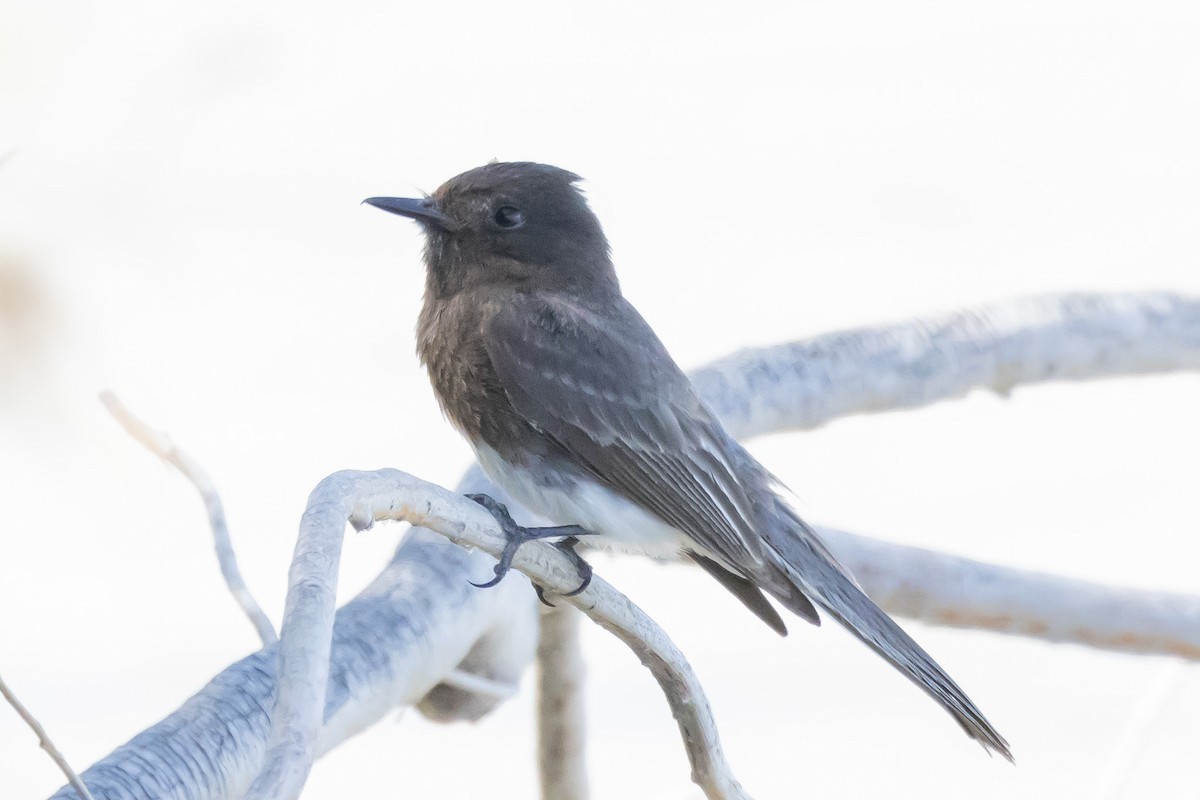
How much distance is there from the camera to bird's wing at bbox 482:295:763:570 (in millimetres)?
2971

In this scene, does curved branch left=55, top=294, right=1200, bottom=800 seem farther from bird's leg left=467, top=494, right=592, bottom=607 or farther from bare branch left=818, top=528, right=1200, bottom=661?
bird's leg left=467, top=494, right=592, bottom=607

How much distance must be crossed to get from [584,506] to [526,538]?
393 mm

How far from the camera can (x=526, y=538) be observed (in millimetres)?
2590

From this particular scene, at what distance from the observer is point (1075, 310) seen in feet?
14.1

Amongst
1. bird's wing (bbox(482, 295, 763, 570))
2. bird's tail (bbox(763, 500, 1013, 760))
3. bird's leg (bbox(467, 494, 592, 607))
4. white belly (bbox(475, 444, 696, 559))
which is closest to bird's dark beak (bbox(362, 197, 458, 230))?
bird's wing (bbox(482, 295, 763, 570))

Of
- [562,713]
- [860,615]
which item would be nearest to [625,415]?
[860,615]

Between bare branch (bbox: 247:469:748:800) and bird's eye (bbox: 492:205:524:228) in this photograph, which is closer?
bare branch (bbox: 247:469:748:800)

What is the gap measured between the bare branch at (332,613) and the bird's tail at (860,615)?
423mm

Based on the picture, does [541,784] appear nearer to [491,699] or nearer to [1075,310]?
[491,699]

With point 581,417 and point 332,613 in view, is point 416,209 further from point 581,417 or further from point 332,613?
point 332,613

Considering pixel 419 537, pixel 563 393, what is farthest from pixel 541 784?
pixel 563 393

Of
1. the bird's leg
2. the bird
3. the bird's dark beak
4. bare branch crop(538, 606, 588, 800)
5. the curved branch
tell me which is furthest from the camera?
bare branch crop(538, 606, 588, 800)

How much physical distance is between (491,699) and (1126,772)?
141cm

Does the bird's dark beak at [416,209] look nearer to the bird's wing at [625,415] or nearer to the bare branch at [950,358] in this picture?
the bird's wing at [625,415]
